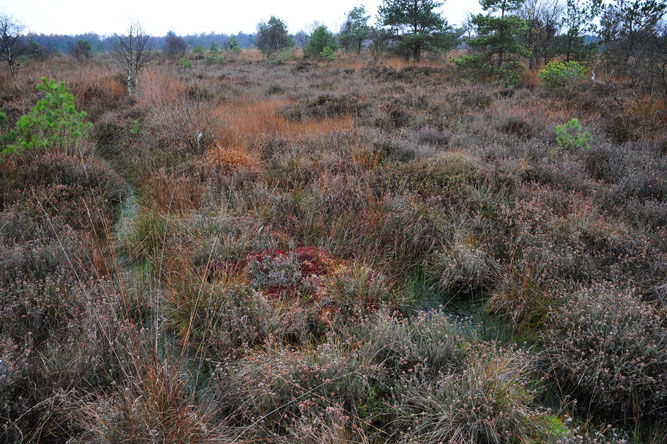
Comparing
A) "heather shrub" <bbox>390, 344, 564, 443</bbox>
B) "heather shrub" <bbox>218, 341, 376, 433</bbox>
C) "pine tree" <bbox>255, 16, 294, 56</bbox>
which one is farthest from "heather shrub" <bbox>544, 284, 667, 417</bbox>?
"pine tree" <bbox>255, 16, 294, 56</bbox>

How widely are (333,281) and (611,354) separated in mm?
1925

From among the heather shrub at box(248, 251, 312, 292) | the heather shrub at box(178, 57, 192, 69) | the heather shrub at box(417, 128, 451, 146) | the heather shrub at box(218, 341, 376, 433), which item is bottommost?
the heather shrub at box(218, 341, 376, 433)

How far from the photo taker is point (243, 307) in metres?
2.66

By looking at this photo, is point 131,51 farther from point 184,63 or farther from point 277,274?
point 277,274

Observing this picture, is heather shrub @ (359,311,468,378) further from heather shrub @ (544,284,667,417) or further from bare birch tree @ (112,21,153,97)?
bare birch tree @ (112,21,153,97)

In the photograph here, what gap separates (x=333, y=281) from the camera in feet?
9.74

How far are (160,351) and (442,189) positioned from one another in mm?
3515

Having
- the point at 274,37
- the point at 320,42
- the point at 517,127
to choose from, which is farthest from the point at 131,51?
the point at 274,37

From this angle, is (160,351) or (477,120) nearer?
(160,351)

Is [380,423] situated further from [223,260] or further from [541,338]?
[223,260]

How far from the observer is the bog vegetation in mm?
1951

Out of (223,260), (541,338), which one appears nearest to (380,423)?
(541,338)

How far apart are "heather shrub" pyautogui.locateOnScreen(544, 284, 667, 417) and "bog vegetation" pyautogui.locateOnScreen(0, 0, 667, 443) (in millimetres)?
19

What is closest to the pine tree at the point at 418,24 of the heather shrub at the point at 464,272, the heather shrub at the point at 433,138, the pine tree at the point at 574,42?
the pine tree at the point at 574,42
